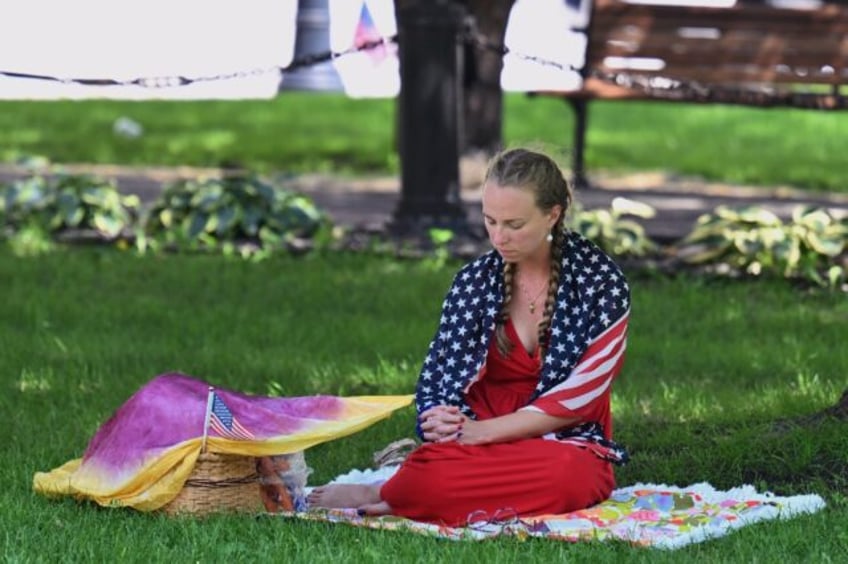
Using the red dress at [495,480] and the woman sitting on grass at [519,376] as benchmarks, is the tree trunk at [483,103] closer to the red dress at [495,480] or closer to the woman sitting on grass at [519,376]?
the woman sitting on grass at [519,376]

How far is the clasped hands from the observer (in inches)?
194

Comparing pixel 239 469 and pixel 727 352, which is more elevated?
pixel 239 469

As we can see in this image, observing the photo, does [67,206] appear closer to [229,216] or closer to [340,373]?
[229,216]

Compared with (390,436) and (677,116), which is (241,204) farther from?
(677,116)

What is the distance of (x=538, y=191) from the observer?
4.85 m

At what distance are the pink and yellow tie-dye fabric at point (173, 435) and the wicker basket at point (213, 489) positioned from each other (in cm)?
3

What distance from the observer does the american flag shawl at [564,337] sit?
16.1ft

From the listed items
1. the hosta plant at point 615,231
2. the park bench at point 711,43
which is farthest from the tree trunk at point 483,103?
the hosta plant at point 615,231

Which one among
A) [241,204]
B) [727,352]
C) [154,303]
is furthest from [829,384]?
[241,204]

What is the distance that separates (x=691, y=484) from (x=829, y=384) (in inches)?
48.8

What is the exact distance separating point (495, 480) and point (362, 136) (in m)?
10.2

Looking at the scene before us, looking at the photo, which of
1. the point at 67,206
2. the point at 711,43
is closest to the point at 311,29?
the point at 711,43

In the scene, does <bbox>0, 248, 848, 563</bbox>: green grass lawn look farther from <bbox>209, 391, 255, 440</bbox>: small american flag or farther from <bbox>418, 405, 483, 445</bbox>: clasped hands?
<bbox>418, 405, 483, 445</bbox>: clasped hands

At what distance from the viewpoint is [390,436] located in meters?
5.91
